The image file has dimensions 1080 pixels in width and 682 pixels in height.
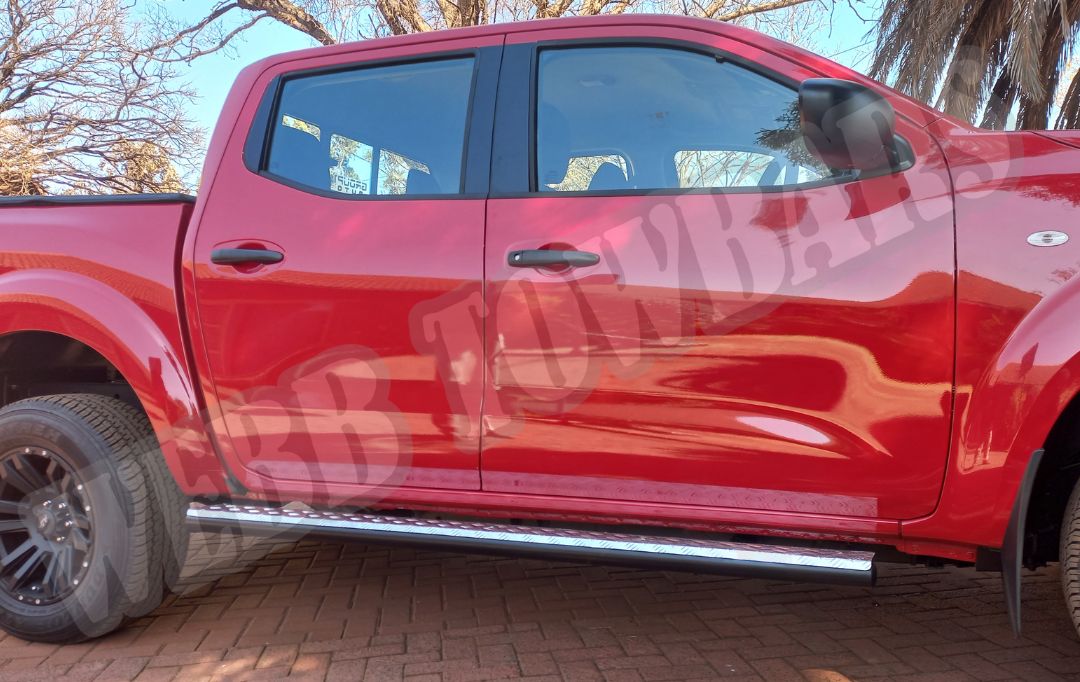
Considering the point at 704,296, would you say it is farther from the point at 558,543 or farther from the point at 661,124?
the point at 558,543

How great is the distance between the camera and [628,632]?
2.86 metres

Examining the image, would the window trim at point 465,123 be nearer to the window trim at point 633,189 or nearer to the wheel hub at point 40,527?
the window trim at point 633,189

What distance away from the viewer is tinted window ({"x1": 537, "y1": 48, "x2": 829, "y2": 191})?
2.41m

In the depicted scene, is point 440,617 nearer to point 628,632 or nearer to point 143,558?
point 628,632

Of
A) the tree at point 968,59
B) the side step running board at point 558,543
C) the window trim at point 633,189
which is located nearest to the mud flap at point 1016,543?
the side step running board at point 558,543

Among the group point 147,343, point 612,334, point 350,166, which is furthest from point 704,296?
point 147,343

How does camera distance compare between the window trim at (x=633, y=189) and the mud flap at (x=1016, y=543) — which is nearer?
the mud flap at (x=1016, y=543)

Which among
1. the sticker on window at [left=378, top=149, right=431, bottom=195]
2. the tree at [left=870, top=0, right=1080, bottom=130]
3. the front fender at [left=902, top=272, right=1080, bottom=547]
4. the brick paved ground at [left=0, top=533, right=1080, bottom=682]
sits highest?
the tree at [left=870, top=0, right=1080, bottom=130]

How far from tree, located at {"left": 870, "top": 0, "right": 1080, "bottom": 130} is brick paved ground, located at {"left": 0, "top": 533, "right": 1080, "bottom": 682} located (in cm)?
792

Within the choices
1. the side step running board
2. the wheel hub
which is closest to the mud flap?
the side step running board

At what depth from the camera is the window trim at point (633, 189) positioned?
88.9 inches

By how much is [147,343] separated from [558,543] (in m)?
1.53

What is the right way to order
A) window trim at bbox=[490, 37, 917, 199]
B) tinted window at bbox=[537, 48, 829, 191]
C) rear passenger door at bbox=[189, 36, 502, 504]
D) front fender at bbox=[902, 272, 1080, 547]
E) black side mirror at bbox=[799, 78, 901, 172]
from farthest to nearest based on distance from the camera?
rear passenger door at bbox=[189, 36, 502, 504], tinted window at bbox=[537, 48, 829, 191], window trim at bbox=[490, 37, 917, 199], black side mirror at bbox=[799, 78, 901, 172], front fender at bbox=[902, 272, 1080, 547]

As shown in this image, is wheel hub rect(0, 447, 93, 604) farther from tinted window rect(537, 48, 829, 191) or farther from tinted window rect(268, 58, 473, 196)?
tinted window rect(537, 48, 829, 191)
